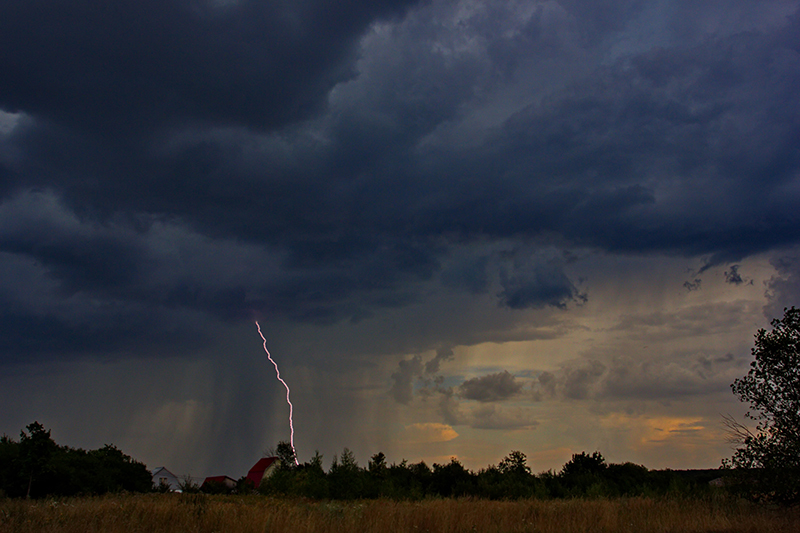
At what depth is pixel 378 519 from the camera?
16.2m

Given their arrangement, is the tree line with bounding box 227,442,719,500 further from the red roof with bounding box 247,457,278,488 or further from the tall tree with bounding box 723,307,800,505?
the red roof with bounding box 247,457,278,488

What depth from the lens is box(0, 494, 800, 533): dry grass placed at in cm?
1493

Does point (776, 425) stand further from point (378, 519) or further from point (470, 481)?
point (470, 481)

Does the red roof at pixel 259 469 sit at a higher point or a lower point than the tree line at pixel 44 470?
lower

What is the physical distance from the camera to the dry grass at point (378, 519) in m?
14.9

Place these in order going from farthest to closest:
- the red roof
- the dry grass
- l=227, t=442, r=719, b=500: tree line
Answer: the red roof, l=227, t=442, r=719, b=500: tree line, the dry grass

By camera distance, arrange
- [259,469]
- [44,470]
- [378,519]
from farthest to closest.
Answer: [259,469], [44,470], [378,519]

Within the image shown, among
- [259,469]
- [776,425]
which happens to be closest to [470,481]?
[776,425]

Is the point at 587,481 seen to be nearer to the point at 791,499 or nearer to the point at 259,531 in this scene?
the point at 791,499

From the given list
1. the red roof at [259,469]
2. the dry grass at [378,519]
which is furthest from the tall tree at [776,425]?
the red roof at [259,469]

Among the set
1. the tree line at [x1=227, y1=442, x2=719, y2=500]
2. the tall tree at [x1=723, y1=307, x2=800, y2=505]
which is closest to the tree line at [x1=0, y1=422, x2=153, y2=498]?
the tree line at [x1=227, y1=442, x2=719, y2=500]

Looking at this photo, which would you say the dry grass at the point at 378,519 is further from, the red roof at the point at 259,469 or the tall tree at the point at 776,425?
the red roof at the point at 259,469

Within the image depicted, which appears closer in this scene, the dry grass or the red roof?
the dry grass

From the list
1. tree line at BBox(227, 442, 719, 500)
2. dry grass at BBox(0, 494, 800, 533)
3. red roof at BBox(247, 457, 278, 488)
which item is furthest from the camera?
red roof at BBox(247, 457, 278, 488)
